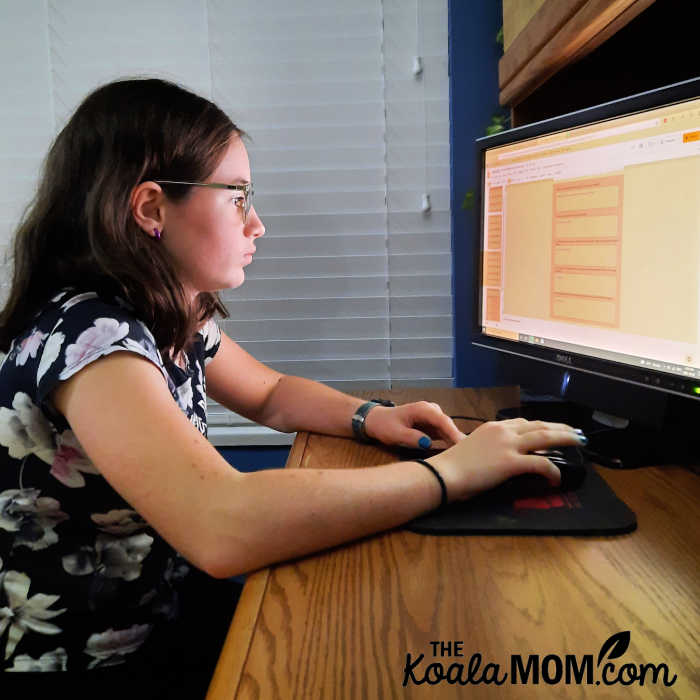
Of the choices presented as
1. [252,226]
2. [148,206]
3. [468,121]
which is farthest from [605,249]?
[468,121]

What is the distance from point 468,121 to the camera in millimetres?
1598

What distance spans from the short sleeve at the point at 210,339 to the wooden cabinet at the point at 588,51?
28.9 inches

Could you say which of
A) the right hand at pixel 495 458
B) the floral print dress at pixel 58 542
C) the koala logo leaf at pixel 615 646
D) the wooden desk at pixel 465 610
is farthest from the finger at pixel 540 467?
the floral print dress at pixel 58 542

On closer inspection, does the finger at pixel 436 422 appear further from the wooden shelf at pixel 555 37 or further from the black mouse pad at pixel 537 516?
the wooden shelf at pixel 555 37

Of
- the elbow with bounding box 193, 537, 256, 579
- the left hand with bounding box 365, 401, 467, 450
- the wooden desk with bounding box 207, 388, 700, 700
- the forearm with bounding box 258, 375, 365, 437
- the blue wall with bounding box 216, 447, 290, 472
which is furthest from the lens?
the blue wall with bounding box 216, 447, 290, 472

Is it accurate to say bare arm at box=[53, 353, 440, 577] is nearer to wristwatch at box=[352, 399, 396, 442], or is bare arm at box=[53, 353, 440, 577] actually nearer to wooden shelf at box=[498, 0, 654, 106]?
wristwatch at box=[352, 399, 396, 442]

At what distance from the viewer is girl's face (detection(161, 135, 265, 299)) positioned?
0.93 m

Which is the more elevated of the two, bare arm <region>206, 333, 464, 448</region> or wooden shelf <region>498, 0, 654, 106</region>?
wooden shelf <region>498, 0, 654, 106</region>

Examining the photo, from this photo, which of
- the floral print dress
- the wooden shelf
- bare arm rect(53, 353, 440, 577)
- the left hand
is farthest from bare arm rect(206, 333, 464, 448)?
the wooden shelf

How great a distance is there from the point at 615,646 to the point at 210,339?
2.89ft

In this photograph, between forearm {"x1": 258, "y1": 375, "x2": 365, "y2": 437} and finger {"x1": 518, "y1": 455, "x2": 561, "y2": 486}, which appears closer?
finger {"x1": 518, "y1": 455, "x2": 561, "y2": 486}

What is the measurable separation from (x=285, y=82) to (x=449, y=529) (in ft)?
4.25

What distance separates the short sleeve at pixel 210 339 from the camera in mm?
1195

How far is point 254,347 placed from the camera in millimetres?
1756
